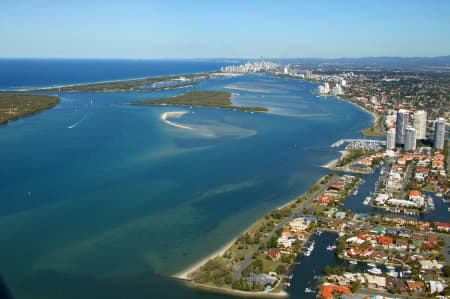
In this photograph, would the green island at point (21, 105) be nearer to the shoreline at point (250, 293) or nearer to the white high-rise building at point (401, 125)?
the shoreline at point (250, 293)

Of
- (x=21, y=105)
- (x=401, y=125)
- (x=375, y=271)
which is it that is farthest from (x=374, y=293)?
(x=21, y=105)

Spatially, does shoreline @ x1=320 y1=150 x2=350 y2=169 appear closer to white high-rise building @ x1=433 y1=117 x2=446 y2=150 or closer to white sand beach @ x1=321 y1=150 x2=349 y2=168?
white sand beach @ x1=321 y1=150 x2=349 y2=168

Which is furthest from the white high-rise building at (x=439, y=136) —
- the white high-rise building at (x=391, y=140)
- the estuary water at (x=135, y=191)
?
the estuary water at (x=135, y=191)

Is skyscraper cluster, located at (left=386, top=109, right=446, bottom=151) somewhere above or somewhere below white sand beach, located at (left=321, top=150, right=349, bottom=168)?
above

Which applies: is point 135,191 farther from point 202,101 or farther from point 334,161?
point 202,101

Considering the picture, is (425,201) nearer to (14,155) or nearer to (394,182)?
(394,182)

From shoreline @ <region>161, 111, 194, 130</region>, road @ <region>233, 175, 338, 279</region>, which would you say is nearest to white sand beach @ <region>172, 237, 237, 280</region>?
road @ <region>233, 175, 338, 279</region>
